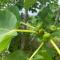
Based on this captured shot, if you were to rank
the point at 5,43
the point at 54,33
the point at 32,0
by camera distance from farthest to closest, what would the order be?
the point at 32,0 → the point at 54,33 → the point at 5,43

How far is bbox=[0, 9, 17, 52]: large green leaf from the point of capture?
646 millimetres

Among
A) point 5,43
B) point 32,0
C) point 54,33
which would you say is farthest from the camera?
point 32,0

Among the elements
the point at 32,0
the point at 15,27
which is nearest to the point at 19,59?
the point at 15,27

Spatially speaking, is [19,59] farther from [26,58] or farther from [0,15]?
[0,15]

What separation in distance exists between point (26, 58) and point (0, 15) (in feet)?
0.52

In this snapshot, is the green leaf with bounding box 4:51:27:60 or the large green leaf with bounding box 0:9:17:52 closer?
the large green leaf with bounding box 0:9:17:52

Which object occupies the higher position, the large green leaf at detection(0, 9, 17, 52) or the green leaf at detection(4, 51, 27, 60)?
the large green leaf at detection(0, 9, 17, 52)

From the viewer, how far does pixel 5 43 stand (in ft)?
2.13

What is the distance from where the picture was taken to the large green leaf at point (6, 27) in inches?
25.4

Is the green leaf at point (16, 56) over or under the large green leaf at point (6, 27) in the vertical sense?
under

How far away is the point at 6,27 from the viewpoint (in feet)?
2.40

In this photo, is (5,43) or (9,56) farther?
(9,56)

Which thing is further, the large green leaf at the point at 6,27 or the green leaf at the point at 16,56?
the green leaf at the point at 16,56

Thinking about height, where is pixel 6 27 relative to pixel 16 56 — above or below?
above
